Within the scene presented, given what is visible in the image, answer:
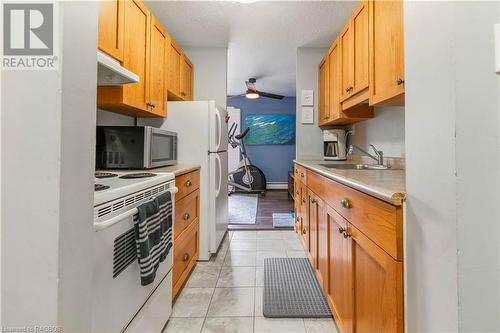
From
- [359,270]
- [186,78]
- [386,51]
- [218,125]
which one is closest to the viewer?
[359,270]

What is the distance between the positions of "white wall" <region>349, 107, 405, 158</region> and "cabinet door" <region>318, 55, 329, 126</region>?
437 millimetres

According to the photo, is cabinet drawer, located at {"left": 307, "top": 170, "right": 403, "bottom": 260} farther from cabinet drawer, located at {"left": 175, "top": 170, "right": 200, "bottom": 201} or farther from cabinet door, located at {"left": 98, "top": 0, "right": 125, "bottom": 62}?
cabinet door, located at {"left": 98, "top": 0, "right": 125, "bottom": 62}

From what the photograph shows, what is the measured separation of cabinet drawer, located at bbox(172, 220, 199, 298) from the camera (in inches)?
65.7

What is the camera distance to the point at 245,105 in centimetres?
618

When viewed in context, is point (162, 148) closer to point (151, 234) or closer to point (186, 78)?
point (151, 234)

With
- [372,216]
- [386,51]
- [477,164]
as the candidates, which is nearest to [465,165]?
[477,164]

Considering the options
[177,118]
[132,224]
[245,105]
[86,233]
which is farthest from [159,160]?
[245,105]

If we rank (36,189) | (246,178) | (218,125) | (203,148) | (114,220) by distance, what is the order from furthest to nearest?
(246,178)
(218,125)
(203,148)
(114,220)
(36,189)

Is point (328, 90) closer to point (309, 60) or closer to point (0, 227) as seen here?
point (309, 60)

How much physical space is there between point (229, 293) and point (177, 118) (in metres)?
1.58

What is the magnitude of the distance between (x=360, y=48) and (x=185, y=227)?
6.06 ft

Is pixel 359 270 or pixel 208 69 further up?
pixel 208 69

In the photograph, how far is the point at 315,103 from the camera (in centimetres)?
321

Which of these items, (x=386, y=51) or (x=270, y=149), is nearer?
(x=386, y=51)
